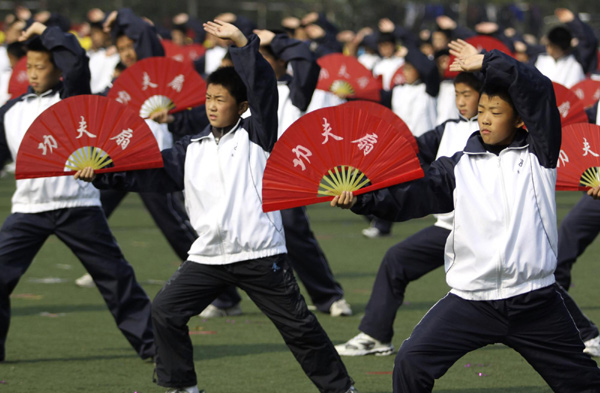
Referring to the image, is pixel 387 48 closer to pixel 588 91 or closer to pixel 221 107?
pixel 588 91

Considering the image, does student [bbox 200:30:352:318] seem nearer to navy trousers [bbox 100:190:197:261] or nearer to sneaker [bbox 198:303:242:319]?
sneaker [bbox 198:303:242:319]

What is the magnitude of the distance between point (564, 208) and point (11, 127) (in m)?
8.97

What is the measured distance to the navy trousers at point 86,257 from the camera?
621 cm

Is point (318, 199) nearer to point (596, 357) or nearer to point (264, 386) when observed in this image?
point (264, 386)

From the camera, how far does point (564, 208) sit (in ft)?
45.3

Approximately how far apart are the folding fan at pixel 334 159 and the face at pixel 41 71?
2.35 meters

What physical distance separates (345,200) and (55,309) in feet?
13.5

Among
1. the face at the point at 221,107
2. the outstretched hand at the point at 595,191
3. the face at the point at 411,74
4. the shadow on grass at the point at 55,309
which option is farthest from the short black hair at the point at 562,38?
the face at the point at 221,107

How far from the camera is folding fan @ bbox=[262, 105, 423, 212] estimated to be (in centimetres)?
440

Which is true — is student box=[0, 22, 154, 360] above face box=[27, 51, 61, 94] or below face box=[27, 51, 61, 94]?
Answer: below

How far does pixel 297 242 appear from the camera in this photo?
765cm

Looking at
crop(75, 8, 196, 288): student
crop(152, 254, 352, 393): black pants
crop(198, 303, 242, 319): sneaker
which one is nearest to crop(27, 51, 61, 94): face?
crop(75, 8, 196, 288): student

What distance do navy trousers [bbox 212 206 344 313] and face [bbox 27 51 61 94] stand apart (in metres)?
1.95

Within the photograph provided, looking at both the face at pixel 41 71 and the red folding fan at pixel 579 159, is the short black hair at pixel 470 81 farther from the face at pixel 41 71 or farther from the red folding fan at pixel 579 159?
the face at pixel 41 71
